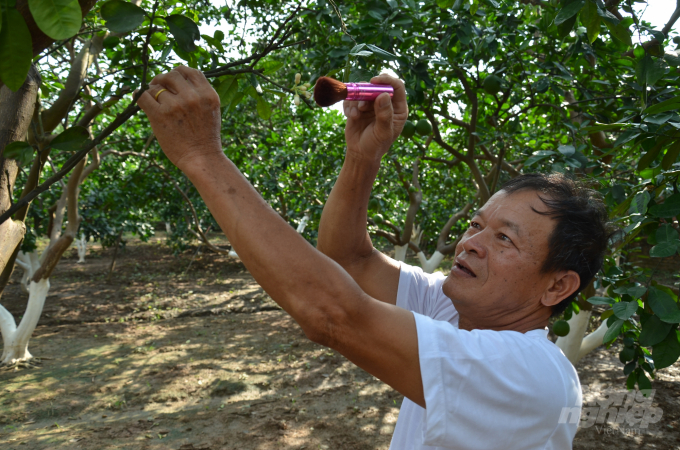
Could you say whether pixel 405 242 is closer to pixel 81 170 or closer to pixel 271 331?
pixel 271 331

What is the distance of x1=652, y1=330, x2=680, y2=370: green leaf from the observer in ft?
4.88

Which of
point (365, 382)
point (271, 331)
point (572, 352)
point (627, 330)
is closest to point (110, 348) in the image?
point (271, 331)

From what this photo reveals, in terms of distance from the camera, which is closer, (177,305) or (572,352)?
(572,352)

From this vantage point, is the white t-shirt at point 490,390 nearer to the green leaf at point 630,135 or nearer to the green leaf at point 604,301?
the green leaf at point 630,135

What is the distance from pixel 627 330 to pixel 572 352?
1.99 metres

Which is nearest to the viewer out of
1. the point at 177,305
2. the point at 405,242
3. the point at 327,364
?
the point at 327,364

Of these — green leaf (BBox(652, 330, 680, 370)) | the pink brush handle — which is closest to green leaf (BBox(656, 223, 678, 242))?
green leaf (BBox(652, 330, 680, 370))

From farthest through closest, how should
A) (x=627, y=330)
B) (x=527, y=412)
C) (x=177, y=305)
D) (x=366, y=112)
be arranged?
(x=177, y=305) < (x=627, y=330) < (x=366, y=112) < (x=527, y=412)

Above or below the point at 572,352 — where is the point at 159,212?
above

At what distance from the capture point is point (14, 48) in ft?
2.49

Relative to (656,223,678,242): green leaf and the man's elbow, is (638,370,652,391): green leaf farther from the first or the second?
the man's elbow

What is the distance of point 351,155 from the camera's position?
122 cm

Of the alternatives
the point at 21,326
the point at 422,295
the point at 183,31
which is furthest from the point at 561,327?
the point at 21,326

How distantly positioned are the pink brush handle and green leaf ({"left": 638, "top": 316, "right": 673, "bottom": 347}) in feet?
3.75
